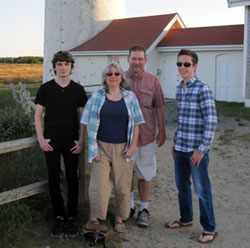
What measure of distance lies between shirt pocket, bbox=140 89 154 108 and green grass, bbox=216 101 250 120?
8.68 m

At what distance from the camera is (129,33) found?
21156mm

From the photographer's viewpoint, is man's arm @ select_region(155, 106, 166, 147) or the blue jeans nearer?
the blue jeans

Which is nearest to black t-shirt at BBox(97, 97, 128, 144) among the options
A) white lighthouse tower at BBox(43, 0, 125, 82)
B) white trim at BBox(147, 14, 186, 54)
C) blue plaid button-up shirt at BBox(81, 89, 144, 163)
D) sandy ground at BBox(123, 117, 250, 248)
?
blue plaid button-up shirt at BBox(81, 89, 144, 163)

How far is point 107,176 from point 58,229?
0.80 meters

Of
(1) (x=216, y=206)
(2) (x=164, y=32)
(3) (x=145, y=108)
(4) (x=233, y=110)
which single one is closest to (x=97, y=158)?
(3) (x=145, y=108)

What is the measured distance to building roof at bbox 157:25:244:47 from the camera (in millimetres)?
16922

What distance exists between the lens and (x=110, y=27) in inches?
906

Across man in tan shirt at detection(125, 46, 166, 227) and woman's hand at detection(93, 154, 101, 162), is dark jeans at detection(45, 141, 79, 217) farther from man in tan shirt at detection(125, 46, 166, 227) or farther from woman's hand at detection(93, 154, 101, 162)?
man in tan shirt at detection(125, 46, 166, 227)

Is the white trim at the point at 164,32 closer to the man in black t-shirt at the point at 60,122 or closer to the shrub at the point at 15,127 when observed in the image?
the shrub at the point at 15,127

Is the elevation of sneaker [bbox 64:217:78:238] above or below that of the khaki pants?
below

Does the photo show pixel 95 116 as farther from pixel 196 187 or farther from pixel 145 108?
pixel 196 187

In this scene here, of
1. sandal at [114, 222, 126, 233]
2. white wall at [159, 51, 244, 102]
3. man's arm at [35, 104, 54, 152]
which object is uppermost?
white wall at [159, 51, 244, 102]

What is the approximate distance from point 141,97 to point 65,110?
88 cm

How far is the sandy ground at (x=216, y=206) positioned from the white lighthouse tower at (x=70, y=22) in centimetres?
1548
